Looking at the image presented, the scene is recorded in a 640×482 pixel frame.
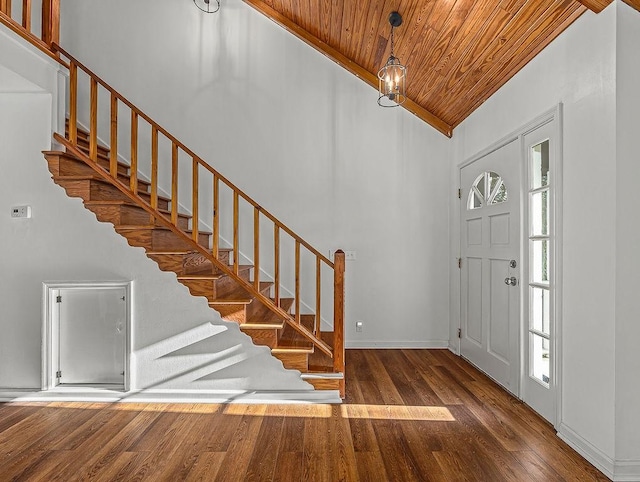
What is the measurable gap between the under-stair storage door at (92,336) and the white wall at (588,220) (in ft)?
9.95

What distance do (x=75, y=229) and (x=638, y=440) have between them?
3.68 meters

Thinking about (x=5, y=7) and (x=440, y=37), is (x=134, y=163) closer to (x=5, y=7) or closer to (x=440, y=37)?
(x=5, y=7)

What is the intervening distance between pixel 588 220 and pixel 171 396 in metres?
2.96

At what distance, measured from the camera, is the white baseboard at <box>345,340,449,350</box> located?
439 cm

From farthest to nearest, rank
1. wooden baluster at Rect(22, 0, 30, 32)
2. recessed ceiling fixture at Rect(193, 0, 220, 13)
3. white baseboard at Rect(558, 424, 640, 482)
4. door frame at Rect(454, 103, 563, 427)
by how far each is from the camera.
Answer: recessed ceiling fixture at Rect(193, 0, 220, 13)
wooden baluster at Rect(22, 0, 30, 32)
door frame at Rect(454, 103, 563, 427)
white baseboard at Rect(558, 424, 640, 482)

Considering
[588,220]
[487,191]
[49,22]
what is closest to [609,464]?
[588,220]

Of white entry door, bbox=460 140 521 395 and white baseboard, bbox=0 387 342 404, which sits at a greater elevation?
white entry door, bbox=460 140 521 395

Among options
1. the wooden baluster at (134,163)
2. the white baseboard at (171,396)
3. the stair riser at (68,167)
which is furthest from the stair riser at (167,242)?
the white baseboard at (171,396)

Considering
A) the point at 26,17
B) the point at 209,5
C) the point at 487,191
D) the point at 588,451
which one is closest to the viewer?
the point at 588,451

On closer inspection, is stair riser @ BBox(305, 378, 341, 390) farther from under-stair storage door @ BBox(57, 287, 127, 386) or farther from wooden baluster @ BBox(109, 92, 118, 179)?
wooden baluster @ BBox(109, 92, 118, 179)

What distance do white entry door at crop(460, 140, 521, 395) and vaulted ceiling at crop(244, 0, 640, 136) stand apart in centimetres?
62

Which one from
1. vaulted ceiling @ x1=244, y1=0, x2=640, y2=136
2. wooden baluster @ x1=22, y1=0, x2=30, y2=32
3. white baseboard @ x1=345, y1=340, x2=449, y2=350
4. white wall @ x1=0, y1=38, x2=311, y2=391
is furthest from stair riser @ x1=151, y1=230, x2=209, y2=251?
vaulted ceiling @ x1=244, y1=0, x2=640, y2=136

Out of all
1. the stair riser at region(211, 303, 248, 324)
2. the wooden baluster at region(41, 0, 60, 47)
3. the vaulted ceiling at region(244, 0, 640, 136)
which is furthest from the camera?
the wooden baluster at region(41, 0, 60, 47)

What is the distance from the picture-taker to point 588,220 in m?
2.24
